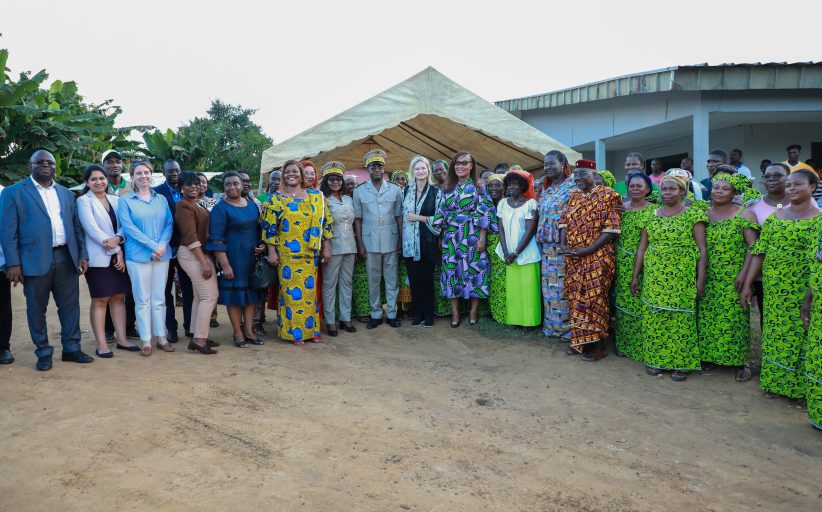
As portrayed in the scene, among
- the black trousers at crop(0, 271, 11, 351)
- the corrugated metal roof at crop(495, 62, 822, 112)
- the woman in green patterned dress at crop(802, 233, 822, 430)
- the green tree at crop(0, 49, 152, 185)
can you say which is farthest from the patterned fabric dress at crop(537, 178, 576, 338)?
the green tree at crop(0, 49, 152, 185)

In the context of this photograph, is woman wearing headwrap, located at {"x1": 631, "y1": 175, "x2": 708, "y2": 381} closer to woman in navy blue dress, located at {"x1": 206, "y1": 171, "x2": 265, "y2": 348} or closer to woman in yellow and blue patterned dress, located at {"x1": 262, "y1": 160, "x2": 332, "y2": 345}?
woman in yellow and blue patterned dress, located at {"x1": 262, "y1": 160, "x2": 332, "y2": 345}

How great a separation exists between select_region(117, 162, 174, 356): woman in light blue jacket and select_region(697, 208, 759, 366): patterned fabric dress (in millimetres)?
4653

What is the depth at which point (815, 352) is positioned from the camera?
3.84 metres

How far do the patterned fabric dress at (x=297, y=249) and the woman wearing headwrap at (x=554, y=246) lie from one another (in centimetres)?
218

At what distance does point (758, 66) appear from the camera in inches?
353

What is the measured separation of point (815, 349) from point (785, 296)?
1.75 ft

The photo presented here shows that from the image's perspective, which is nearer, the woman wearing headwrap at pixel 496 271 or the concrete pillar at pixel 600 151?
the woman wearing headwrap at pixel 496 271

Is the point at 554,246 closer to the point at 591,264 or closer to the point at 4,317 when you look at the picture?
the point at 591,264

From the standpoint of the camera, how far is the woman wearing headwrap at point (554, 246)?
5.88m

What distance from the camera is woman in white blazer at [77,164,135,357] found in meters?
5.06

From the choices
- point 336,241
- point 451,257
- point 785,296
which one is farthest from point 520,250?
point 785,296

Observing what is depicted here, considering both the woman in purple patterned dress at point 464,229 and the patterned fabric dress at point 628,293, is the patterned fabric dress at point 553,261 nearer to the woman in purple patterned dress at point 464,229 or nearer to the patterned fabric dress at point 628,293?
the patterned fabric dress at point 628,293

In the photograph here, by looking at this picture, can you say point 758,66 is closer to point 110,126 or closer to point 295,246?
point 295,246

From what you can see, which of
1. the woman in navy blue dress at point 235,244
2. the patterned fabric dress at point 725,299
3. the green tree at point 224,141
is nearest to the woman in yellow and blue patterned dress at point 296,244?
the woman in navy blue dress at point 235,244
